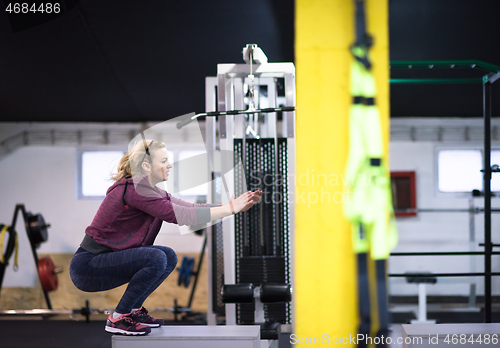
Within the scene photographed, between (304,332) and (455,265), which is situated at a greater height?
(304,332)

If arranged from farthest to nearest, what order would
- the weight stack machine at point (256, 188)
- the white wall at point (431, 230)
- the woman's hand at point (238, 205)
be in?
the white wall at point (431, 230), the weight stack machine at point (256, 188), the woman's hand at point (238, 205)

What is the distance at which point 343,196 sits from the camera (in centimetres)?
148

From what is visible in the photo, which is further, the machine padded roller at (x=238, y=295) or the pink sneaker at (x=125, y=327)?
the machine padded roller at (x=238, y=295)

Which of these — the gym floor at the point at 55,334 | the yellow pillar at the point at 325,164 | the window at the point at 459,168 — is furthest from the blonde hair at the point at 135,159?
the window at the point at 459,168

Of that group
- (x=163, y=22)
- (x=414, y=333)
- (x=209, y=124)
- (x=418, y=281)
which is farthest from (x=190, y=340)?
(x=418, y=281)

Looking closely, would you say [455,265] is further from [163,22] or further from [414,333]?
[163,22]

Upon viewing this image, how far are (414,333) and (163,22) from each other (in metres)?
2.90

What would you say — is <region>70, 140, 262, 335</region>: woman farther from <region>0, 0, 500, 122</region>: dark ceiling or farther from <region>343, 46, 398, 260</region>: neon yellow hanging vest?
<region>0, 0, 500, 122</region>: dark ceiling

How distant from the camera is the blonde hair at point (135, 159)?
6.53ft

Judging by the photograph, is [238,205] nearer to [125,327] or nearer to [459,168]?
[125,327]

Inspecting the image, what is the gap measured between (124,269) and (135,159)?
553 mm

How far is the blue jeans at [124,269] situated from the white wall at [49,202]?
3.04 metres

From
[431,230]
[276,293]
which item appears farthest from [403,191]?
[276,293]

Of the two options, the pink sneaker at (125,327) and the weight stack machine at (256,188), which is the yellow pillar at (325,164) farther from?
the weight stack machine at (256,188)
